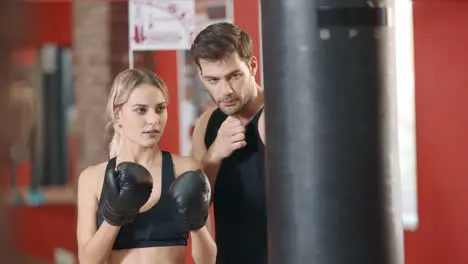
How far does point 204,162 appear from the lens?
1.41 m

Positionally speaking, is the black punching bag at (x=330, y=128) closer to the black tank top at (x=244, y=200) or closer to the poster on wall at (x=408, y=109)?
the black tank top at (x=244, y=200)

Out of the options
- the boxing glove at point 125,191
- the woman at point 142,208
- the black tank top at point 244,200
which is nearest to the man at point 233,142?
the black tank top at point 244,200

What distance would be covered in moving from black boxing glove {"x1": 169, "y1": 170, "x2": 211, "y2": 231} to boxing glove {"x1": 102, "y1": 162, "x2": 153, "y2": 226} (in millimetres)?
60

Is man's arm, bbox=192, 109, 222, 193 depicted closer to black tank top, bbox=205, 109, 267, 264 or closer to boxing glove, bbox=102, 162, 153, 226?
black tank top, bbox=205, 109, 267, 264

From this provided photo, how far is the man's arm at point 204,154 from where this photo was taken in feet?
4.54

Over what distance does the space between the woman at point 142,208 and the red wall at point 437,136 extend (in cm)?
81

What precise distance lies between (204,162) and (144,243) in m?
0.24

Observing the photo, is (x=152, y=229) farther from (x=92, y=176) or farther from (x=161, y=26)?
(x=161, y=26)

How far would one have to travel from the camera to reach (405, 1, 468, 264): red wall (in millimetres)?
2262

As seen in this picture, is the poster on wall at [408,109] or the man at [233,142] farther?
the poster on wall at [408,109]

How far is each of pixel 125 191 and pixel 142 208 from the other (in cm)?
20

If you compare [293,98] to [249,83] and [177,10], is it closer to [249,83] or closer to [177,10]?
[249,83]

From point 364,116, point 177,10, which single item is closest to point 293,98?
point 364,116

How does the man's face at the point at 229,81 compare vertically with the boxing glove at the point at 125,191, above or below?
above
